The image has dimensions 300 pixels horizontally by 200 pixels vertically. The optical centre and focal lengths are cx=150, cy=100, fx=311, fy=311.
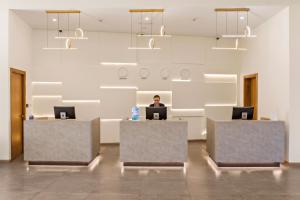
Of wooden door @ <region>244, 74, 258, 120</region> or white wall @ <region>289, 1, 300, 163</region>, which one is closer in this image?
white wall @ <region>289, 1, 300, 163</region>

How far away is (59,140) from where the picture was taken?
22.7 feet

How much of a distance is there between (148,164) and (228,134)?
1.89 m

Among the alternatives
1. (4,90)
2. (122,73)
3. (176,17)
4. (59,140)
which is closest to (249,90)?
(176,17)

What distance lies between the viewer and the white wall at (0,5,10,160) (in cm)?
730

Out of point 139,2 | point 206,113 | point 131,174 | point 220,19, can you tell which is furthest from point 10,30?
point 206,113

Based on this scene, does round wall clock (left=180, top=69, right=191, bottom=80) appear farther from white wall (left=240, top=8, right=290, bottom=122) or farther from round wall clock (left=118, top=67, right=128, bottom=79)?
white wall (left=240, top=8, right=290, bottom=122)

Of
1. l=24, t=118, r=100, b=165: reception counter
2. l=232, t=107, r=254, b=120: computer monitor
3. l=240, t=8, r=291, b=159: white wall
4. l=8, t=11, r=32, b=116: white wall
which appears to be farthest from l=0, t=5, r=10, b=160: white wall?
l=240, t=8, r=291, b=159: white wall

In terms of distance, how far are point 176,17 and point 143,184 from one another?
4.62 meters

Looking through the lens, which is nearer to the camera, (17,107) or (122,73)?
(17,107)

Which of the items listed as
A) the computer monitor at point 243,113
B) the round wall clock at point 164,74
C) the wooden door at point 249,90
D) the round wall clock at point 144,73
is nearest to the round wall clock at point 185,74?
the round wall clock at point 164,74

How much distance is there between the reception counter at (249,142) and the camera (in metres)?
6.80

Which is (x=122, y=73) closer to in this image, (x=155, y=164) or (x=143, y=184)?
(x=155, y=164)

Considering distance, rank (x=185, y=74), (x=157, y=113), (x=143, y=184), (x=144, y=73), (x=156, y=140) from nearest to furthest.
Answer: (x=143, y=184), (x=156, y=140), (x=157, y=113), (x=144, y=73), (x=185, y=74)

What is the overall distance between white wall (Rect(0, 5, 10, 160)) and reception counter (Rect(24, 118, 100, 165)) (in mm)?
713
